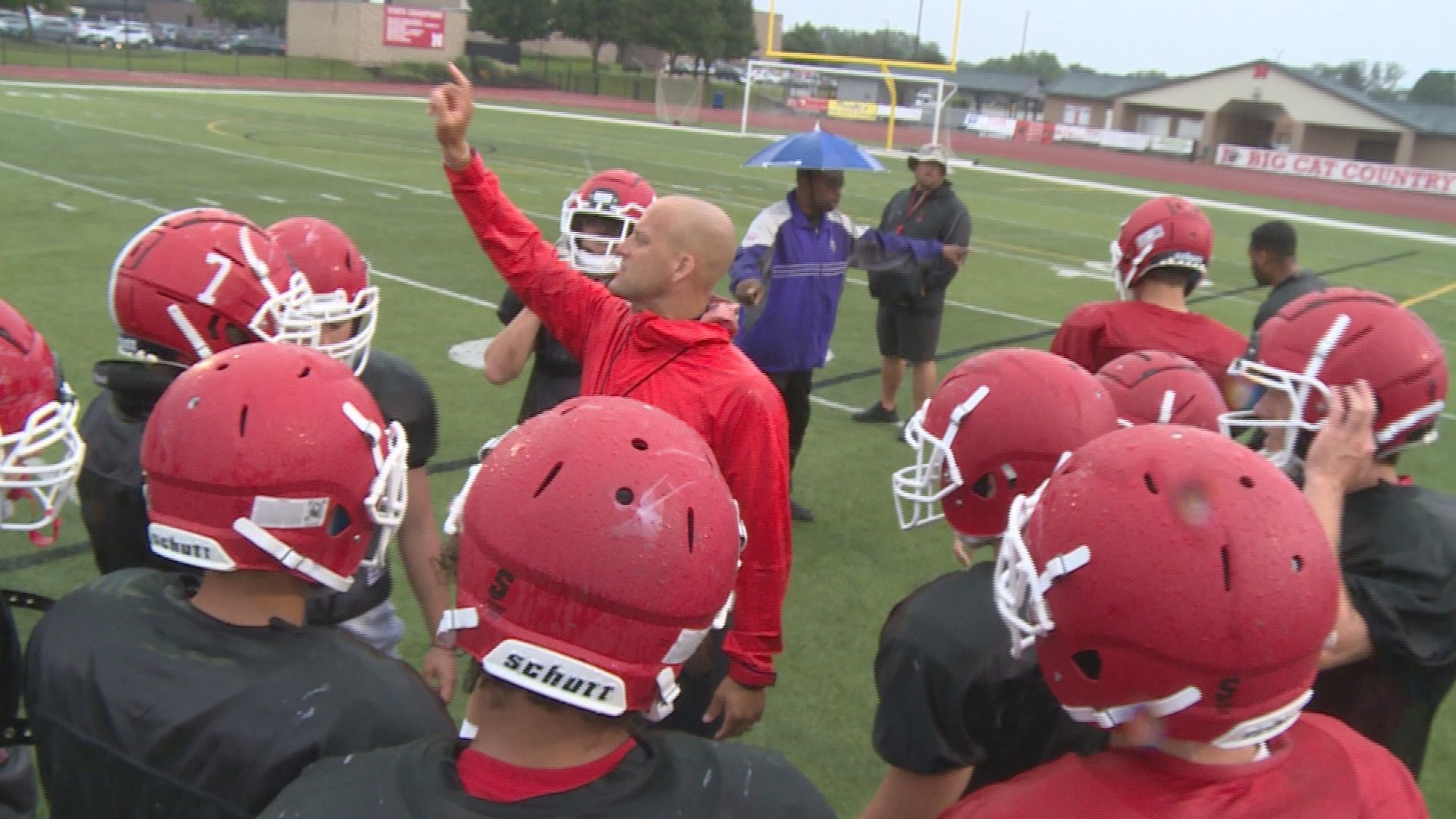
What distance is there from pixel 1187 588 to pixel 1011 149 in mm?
44233

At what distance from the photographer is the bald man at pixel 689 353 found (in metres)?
3.09

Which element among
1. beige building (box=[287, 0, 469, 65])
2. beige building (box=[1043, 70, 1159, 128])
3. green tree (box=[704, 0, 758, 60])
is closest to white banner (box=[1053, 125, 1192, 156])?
beige building (box=[1043, 70, 1159, 128])

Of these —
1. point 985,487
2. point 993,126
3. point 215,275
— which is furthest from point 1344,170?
point 215,275

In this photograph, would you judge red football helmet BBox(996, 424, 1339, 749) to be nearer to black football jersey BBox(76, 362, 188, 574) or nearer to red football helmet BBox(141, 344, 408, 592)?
red football helmet BBox(141, 344, 408, 592)

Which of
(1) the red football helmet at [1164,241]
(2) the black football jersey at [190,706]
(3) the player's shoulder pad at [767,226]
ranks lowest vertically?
(2) the black football jersey at [190,706]

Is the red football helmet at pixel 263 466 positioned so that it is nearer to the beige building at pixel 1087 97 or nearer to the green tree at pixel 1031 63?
the beige building at pixel 1087 97

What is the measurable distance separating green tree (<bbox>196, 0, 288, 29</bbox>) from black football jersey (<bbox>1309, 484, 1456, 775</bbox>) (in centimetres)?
6899

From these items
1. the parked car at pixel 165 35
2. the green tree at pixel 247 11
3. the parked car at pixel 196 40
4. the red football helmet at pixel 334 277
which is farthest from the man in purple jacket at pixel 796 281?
the green tree at pixel 247 11

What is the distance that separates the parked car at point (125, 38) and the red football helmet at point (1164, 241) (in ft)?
184

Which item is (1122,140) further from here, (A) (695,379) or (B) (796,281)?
(A) (695,379)

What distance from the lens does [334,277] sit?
3.58 metres

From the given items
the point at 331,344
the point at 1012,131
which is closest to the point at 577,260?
the point at 331,344

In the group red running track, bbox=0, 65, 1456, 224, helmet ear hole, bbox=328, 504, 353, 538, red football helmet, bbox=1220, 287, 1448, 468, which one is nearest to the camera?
helmet ear hole, bbox=328, 504, 353, 538

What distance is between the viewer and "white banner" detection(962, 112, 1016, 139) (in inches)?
2058
